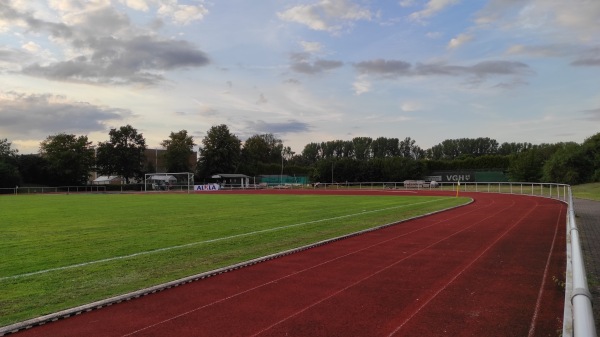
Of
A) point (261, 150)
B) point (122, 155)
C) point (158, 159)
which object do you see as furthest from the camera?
point (261, 150)

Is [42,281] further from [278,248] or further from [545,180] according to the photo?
[545,180]

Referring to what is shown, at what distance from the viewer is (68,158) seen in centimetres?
7162

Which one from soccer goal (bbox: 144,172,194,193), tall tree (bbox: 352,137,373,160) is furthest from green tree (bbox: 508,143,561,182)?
tall tree (bbox: 352,137,373,160)

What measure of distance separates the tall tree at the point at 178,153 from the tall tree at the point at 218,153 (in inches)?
118

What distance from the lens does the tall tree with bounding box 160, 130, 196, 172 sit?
87750mm

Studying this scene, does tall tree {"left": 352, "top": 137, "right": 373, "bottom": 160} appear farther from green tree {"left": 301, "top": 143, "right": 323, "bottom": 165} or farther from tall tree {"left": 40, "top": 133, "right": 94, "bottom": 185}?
tall tree {"left": 40, "top": 133, "right": 94, "bottom": 185}

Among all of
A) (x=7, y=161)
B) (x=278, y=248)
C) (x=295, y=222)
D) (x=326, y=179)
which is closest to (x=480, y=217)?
(x=295, y=222)

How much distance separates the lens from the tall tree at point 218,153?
90.1 metres

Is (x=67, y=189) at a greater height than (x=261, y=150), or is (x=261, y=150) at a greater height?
(x=261, y=150)

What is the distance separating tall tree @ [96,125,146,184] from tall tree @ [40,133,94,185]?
424cm

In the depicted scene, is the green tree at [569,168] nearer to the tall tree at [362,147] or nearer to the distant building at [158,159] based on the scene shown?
the distant building at [158,159]

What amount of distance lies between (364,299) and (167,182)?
73.4 meters

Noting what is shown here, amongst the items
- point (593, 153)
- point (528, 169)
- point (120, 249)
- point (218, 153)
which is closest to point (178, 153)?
point (218, 153)

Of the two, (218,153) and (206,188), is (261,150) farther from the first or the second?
(206,188)
